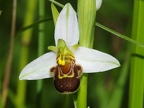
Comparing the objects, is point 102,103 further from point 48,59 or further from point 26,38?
point 48,59

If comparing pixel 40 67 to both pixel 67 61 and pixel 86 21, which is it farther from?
pixel 86 21

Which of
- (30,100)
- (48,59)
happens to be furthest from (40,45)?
(30,100)

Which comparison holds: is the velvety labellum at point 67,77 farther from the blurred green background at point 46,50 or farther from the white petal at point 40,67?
the blurred green background at point 46,50

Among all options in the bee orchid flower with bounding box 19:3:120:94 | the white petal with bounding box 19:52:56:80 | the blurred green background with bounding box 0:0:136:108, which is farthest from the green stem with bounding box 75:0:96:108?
the blurred green background with bounding box 0:0:136:108

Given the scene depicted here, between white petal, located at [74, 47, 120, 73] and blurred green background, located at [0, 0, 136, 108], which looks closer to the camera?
white petal, located at [74, 47, 120, 73]

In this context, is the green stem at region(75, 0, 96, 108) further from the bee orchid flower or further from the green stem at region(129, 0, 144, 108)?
the green stem at region(129, 0, 144, 108)

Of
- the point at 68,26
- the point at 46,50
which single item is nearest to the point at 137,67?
the point at 68,26
